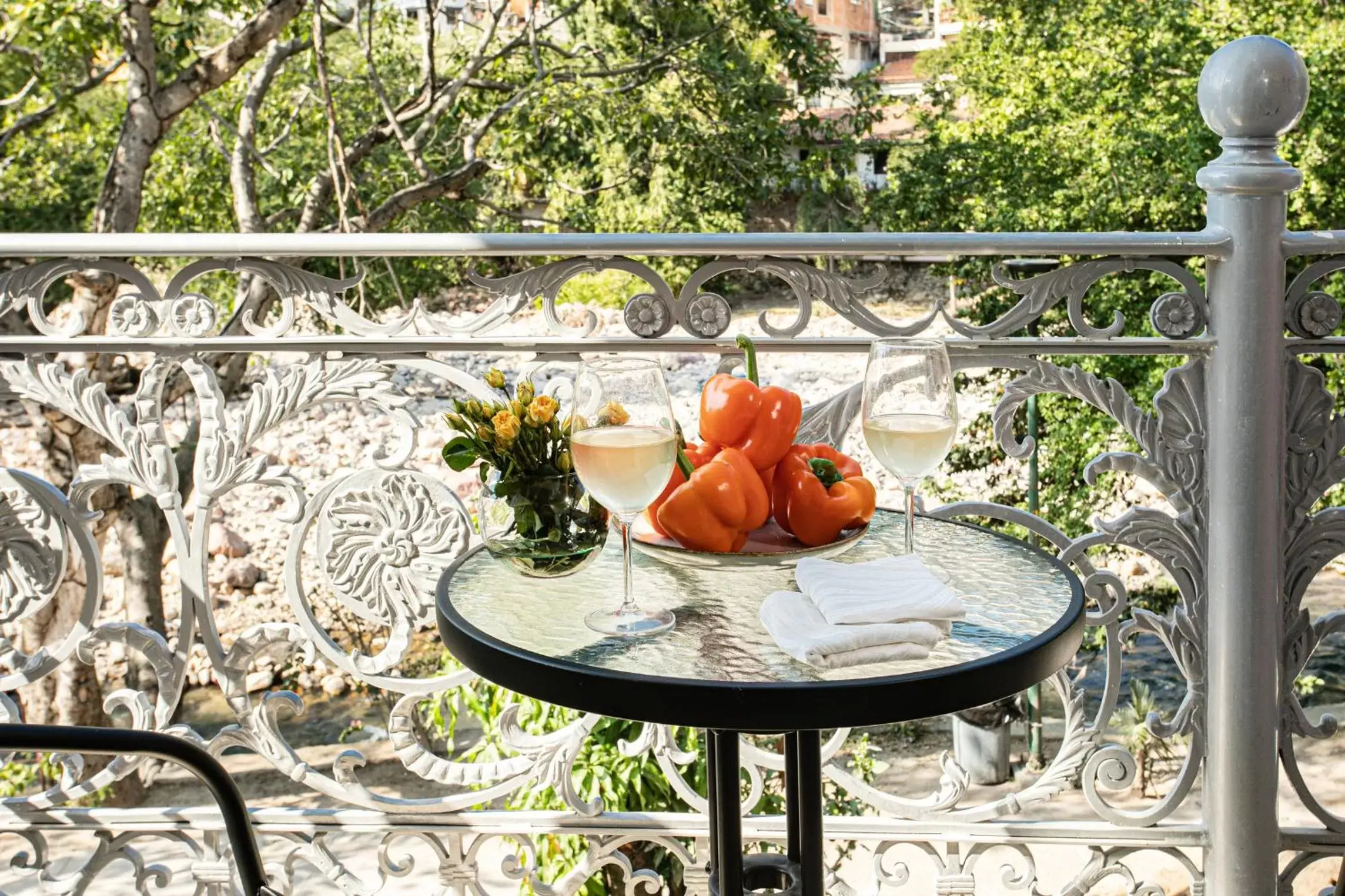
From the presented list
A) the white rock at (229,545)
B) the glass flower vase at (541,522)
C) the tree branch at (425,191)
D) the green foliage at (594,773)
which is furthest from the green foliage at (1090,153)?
the glass flower vase at (541,522)

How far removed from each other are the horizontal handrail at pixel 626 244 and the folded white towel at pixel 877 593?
1.91 feet

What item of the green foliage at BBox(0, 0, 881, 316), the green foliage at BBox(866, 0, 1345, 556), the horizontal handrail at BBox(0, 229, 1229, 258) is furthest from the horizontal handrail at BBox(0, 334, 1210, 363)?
the green foliage at BBox(866, 0, 1345, 556)

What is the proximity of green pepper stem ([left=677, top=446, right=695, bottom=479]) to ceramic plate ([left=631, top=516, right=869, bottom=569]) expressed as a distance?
7cm

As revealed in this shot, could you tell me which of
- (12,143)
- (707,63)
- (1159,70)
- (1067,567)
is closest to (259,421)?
(1067,567)

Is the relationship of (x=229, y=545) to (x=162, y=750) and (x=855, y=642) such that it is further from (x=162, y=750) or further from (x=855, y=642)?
(x=855, y=642)

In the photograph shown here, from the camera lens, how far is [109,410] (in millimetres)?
1752

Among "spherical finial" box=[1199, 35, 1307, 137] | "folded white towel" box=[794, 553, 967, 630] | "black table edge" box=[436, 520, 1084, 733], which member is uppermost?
"spherical finial" box=[1199, 35, 1307, 137]

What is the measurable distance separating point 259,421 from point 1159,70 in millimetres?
8229

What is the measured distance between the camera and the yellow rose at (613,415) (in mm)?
1131

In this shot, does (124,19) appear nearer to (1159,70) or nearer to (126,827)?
(126,827)

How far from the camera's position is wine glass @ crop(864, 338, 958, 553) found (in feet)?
4.00

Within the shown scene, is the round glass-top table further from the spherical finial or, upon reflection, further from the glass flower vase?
the spherical finial

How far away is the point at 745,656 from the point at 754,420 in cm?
29

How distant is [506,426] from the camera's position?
122 cm
